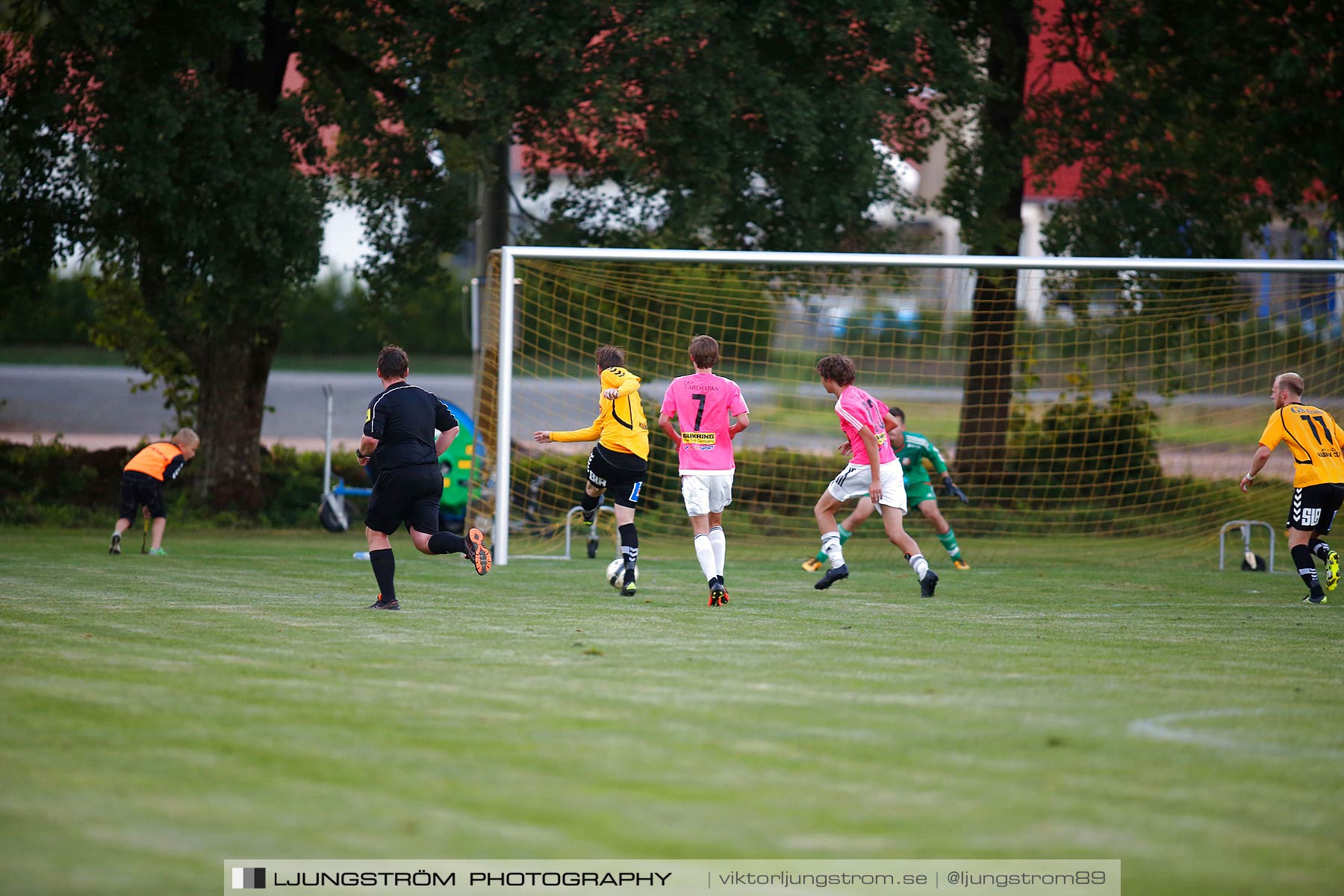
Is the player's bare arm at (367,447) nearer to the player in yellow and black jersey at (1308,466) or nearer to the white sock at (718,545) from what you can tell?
the white sock at (718,545)

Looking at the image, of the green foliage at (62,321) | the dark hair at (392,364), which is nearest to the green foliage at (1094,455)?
the dark hair at (392,364)

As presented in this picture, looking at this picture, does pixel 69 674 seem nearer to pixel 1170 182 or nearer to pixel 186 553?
pixel 186 553

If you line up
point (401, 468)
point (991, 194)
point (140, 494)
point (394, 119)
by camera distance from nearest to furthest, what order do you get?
1. point (401, 468)
2. point (140, 494)
3. point (394, 119)
4. point (991, 194)

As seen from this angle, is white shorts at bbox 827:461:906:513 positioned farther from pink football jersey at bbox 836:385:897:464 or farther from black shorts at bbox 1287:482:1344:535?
black shorts at bbox 1287:482:1344:535

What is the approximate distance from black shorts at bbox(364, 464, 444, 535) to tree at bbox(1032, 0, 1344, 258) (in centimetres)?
1066

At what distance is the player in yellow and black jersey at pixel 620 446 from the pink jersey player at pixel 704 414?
0.35 metres

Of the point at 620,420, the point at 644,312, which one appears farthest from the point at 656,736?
the point at 644,312

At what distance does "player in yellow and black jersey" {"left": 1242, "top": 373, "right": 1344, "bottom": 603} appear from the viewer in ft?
34.1

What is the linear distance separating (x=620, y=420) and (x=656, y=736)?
532cm

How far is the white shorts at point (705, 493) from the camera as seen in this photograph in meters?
9.94

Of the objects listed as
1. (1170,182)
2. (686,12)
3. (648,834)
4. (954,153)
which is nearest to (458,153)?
(686,12)

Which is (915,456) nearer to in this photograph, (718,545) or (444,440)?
(718,545)

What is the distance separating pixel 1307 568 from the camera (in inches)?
415

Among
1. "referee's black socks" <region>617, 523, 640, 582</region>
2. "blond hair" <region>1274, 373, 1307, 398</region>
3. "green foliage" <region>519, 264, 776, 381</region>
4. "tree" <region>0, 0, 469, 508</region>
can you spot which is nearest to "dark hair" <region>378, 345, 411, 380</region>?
"referee's black socks" <region>617, 523, 640, 582</region>
